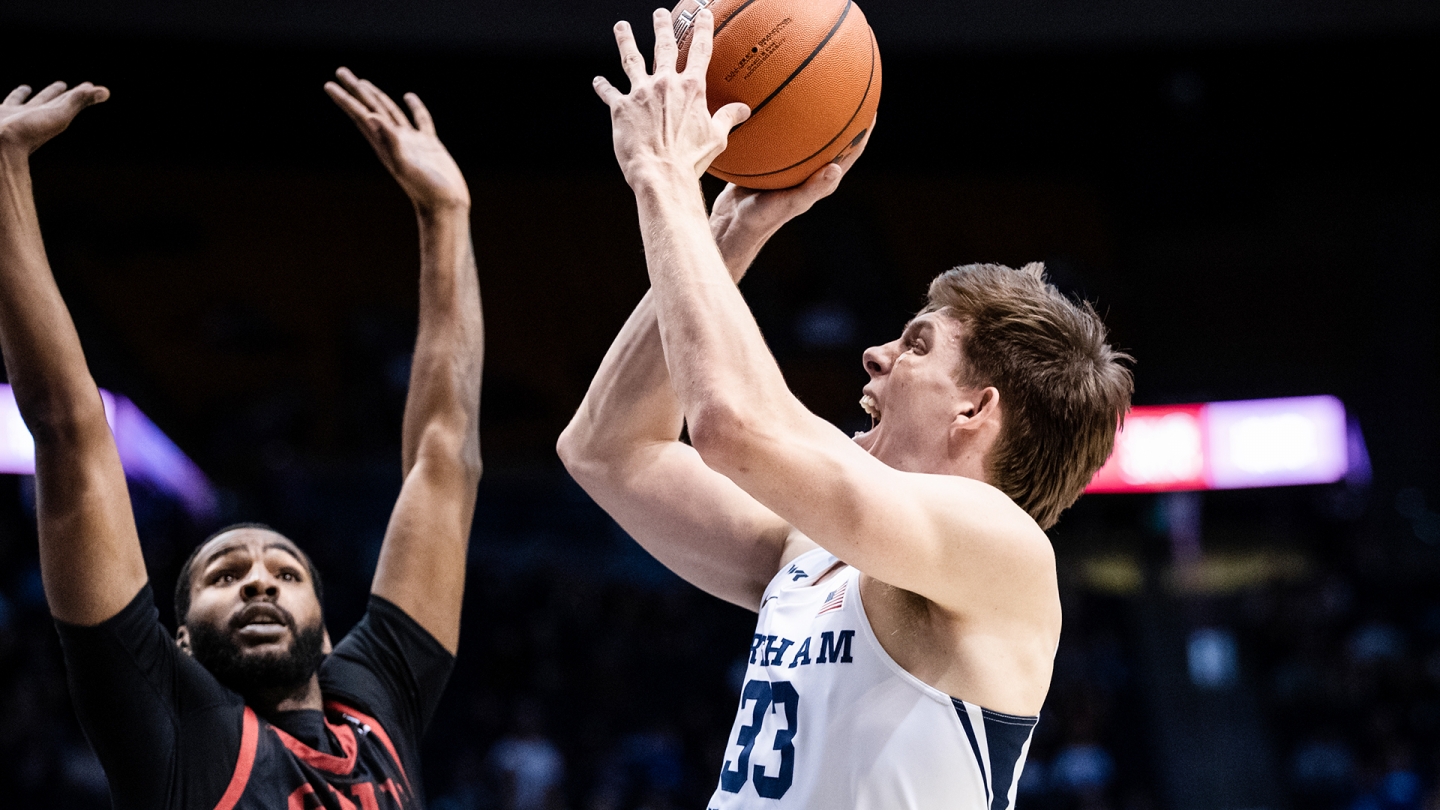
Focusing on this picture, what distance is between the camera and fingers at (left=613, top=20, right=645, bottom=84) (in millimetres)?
2023

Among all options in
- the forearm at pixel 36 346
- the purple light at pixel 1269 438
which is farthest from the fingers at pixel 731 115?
the purple light at pixel 1269 438

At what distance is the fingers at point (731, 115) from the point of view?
206 cm

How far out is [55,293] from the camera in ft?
8.07

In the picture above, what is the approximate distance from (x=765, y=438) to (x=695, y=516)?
2.71 ft

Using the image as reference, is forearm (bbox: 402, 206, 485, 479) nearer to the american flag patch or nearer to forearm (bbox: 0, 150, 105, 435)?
forearm (bbox: 0, 150, 105, 435)

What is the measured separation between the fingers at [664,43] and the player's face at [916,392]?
58cm

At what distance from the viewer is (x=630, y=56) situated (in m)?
2.07

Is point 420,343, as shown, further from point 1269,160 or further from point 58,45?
point 1269,160

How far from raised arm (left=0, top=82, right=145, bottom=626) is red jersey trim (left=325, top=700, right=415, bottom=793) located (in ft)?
2.08

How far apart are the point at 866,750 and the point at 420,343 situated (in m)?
1.83

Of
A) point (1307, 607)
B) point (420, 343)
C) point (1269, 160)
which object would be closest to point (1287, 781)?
point (1307, 607)

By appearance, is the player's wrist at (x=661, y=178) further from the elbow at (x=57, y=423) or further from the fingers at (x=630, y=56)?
the elbow at (x=57, y=423)

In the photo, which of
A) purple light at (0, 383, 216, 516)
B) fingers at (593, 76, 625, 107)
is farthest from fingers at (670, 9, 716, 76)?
purple light at (0, 383, 216, 516)

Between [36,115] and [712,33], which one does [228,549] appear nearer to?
[36,115]
